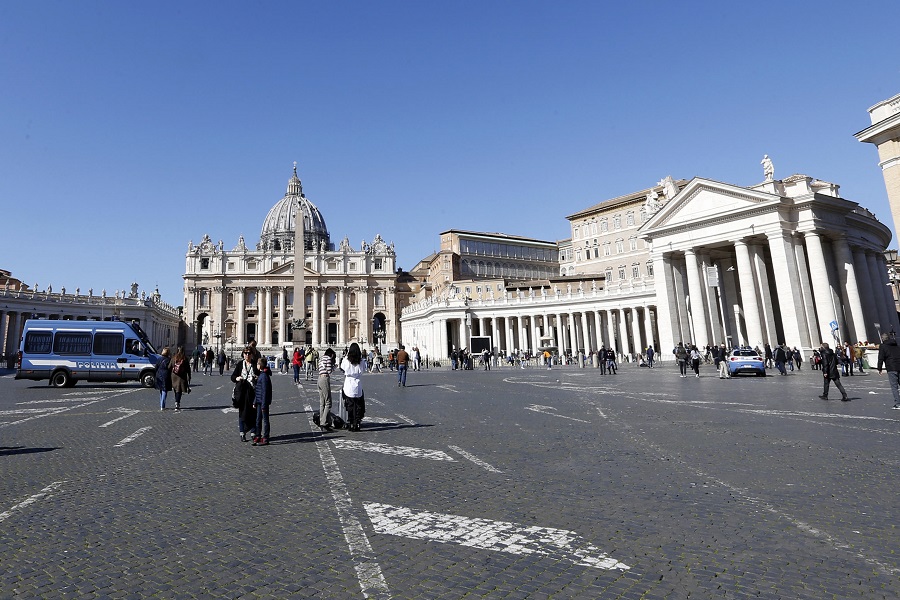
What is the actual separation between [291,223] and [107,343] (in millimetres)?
101199

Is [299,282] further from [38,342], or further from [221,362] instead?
[38,342]

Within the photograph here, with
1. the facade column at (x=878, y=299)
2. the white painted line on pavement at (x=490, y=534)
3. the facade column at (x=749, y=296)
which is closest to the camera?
the white painted line on pavement at (x=490, y=534)

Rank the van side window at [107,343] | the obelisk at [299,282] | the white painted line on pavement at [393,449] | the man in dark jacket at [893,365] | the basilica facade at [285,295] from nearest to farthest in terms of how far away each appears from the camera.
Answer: the white painted line on pavement at [393,449], the man in dark jacket at [893,365], the van side window at [107,343], the obelisk at [299,282], the basilica facade at [285,295]

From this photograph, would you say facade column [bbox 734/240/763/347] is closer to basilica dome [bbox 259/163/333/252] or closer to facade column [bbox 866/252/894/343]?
facade column [bbox 866/252/894/343]

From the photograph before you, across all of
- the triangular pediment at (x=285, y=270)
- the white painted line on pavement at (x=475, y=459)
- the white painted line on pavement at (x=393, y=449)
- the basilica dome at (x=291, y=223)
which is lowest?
the white painted line on pavement at (x=475, y=459)

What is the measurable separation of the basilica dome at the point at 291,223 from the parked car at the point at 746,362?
3908 inches

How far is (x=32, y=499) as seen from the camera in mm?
5047

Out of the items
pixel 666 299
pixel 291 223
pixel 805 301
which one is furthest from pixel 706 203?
pixel 291 223

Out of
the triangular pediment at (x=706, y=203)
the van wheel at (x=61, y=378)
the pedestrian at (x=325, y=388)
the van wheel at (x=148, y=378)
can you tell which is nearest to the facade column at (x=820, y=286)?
the triangular pediment at (x=706, y=203)

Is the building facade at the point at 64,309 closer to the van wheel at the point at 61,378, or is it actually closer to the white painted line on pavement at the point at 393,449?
the van wheel at the point at 61,378

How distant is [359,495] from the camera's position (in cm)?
505

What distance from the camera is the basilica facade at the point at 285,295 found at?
304ft

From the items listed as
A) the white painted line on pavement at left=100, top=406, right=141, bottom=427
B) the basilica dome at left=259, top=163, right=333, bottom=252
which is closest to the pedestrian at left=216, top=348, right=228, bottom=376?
the white painted line on pavement at left=100, top=406, right=141, bottom=427

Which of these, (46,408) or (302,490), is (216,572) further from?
(46,408)
